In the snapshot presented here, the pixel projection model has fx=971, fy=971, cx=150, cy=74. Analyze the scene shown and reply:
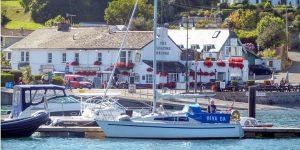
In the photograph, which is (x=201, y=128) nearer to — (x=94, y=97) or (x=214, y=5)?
(x=94, y=97)

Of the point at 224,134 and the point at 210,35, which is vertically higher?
the point at 210,35

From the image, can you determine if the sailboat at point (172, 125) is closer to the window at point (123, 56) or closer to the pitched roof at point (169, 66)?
the pitched roof at point (169, 66)

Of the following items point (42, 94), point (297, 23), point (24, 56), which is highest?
point (297, 23)

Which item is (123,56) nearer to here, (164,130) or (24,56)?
(24,56)

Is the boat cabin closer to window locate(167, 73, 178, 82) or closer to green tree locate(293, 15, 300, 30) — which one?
window locate(167, 73, 178, 82)

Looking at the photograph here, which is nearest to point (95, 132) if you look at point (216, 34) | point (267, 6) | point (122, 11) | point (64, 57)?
point (64, 57)

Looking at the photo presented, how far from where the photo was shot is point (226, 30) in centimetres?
11338

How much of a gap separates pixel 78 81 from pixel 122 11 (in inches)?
1656

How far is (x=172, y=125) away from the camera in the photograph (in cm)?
5284

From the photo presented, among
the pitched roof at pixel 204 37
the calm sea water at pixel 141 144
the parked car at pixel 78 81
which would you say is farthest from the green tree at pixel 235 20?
the calm sea water at pixel 141 144

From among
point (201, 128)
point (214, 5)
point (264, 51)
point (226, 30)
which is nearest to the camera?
point (201, 128)

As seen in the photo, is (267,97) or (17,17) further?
(17,17)

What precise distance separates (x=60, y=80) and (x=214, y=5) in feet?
212

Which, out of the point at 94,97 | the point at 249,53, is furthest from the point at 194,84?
the point at 94,97
